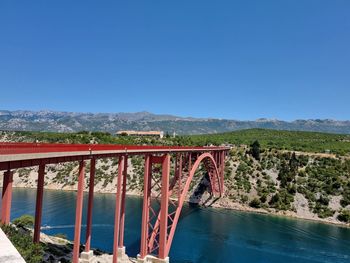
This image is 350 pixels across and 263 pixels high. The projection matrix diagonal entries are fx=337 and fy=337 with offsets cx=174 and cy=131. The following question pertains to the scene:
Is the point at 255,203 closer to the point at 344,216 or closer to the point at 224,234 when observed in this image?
the point at 344,216

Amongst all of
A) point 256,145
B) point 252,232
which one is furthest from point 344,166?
point 252,232

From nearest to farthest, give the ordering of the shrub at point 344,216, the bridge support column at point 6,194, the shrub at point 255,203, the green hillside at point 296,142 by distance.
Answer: the bridge support column at point 6,194
the shrub at point 344,216
the shrub at point 255,203
the green hillside at point 296,142

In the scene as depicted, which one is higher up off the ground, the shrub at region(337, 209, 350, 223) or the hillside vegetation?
the hillside vegetation

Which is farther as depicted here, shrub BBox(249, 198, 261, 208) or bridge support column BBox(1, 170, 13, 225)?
shrub BBox(249, 198, 261, 208)

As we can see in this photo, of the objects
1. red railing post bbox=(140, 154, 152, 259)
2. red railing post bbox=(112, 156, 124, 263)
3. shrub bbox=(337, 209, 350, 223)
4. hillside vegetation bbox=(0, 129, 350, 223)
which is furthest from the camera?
hillside vegetation bbox=(0, 129, 350, 223)

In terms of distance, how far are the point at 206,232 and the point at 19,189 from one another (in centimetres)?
4903

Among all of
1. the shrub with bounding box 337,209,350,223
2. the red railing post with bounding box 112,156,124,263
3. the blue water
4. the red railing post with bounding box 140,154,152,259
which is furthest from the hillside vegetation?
the red railing post with bounding box 112,156,124,263

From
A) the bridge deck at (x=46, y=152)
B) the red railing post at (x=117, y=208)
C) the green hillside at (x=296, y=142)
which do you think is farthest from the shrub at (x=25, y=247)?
the green hillside at (x=296, y=142)

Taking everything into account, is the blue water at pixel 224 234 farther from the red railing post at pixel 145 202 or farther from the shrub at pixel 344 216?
the red railing post at pixel 145 202

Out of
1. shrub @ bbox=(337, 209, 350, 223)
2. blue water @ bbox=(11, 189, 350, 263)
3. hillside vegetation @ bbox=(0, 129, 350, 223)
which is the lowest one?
blue water @ bbox=(11, 189, 350, 263)

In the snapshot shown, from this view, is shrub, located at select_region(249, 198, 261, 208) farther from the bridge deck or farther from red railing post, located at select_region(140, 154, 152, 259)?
the bridge deck

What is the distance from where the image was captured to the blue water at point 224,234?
3653cm

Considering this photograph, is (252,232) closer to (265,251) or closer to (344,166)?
(265,251)

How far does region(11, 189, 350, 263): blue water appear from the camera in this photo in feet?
120
